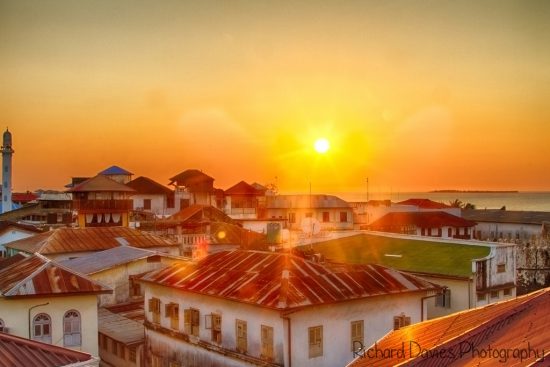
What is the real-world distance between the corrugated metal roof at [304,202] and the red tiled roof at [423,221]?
38.0 ft

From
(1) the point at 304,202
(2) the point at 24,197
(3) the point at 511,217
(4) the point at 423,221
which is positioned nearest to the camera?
(4) the point at 423,221

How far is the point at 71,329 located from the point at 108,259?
366 inches

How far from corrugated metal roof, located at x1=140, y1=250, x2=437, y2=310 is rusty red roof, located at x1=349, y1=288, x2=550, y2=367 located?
5423 millimetres

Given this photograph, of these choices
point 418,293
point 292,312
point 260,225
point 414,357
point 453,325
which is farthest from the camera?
point 260,225

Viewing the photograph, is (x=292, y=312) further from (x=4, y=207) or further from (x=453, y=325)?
(x=4, y=207)

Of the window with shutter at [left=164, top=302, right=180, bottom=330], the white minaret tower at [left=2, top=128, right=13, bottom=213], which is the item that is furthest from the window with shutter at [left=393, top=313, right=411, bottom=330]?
the white minaret tower at [left=2, top=128, right=13, bottom=213]

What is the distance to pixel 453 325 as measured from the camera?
1292 centimetres

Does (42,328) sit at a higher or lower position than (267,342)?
lower

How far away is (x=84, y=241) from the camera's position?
41.3m

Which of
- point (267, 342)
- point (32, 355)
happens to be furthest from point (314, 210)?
point (32, 355)

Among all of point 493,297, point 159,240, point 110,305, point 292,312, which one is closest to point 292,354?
point 292,312

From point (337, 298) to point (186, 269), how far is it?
8.12m

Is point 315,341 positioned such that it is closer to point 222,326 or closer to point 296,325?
point 296,325

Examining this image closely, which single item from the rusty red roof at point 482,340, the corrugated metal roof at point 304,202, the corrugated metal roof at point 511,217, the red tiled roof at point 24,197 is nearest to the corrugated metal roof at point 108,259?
the rusty red roof at point 482,340
